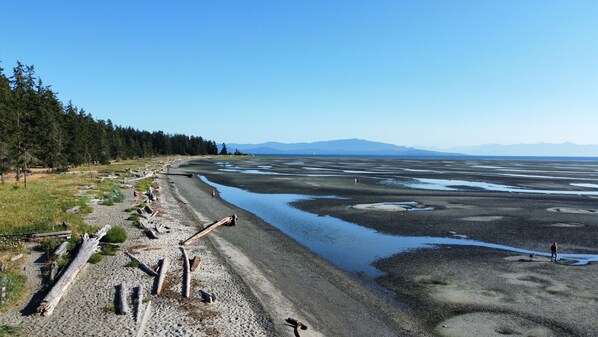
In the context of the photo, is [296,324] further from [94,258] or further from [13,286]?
[94,258]

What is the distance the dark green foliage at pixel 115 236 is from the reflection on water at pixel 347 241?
1205 centimetres

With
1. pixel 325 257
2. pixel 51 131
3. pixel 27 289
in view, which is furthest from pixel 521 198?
pixel 51 131

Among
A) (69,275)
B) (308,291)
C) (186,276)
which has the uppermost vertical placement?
(69,275)

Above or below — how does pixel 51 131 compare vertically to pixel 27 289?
above

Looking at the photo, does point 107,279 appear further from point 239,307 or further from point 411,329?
point 411,329

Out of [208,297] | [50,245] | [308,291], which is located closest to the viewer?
[208,297]

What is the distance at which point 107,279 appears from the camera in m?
17.9

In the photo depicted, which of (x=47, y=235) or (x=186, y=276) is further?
(x=47, y=235)

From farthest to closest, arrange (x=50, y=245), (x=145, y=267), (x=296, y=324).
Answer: (x=50, y=245) → (x=145, y=267) → (x=296, y=324)

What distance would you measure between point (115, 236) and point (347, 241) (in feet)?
52.0

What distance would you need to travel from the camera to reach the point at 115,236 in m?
24.1

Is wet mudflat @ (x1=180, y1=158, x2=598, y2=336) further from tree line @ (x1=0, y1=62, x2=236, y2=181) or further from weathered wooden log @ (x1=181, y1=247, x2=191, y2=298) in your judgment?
tree line @ (x1=0, y1=62, x2=236, y2=181)

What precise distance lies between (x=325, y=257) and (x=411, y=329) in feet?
33.9

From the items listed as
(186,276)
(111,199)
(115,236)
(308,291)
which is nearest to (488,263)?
(308,291)
